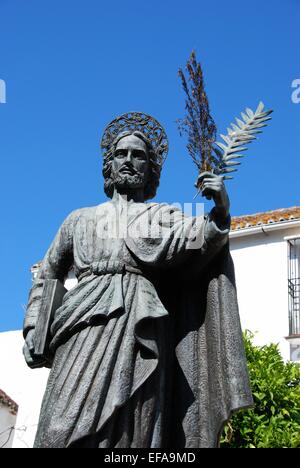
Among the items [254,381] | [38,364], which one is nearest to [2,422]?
[254,381]

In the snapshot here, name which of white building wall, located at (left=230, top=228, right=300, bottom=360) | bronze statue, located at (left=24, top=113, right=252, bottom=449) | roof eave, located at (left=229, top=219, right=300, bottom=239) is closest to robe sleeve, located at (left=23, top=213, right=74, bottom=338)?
bronze statue, located at (left=24, top=113, right=252, bottom=449)

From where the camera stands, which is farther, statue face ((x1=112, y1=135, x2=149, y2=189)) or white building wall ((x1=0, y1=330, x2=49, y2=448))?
white building wall ((x1=0, y1=330, x2=49, y2=448))

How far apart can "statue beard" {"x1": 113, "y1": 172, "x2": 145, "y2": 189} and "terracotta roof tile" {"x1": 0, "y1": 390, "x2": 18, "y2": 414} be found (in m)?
16.7

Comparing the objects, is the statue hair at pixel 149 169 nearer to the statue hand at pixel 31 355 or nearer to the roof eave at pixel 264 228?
the statue hand at pixel 31 355

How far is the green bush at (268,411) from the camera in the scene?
511 inches

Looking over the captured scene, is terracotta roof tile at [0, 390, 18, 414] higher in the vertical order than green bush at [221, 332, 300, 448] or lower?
higher

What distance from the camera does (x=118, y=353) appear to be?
15.1 feet

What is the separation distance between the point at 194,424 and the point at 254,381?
29.8 ft

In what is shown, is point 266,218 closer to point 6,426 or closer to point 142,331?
point 6,426

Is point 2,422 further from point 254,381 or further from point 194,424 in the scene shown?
point 194,424

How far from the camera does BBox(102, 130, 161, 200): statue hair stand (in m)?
5.61

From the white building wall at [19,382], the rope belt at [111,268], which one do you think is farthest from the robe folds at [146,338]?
the white building wall at [19,382]

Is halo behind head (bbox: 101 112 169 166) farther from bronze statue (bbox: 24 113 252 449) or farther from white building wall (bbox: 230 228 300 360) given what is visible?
white building wall (bbox: 230 228 300 360)
